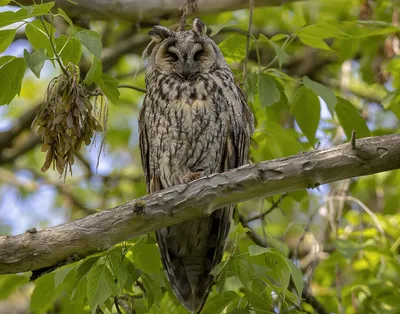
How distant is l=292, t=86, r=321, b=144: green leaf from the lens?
9.80 feet

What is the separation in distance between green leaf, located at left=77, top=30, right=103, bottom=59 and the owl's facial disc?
1001 millimetres

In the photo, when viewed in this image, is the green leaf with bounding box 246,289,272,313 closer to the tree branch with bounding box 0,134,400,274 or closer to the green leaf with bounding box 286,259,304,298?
the green leaf with bounding box 286,259,304,298

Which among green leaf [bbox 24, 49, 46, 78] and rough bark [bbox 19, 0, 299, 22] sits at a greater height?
green leaf [bbox 24, 49, 46, 78]

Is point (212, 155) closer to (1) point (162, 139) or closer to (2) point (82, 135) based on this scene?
(1) point (162, 139)

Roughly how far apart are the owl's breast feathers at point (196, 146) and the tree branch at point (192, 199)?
695 millimetres

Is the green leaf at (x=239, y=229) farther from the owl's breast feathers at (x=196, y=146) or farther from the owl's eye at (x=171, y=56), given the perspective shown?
the owl's eye at (x=171, y=56)

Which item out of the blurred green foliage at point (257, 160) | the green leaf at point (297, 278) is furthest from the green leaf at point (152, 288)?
the green leaf at point (297, 278)

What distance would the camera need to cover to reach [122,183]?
5641 millimetres

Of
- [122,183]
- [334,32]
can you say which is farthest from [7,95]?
[122,183]

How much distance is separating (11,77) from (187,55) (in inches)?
40.8

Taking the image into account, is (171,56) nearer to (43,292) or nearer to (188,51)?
(188,51)

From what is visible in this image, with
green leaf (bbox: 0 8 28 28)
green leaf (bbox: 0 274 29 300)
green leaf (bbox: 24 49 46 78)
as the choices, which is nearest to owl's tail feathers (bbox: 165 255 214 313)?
green leaf (bbox: 0 274 29 300)

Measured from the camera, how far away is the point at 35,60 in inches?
81.2

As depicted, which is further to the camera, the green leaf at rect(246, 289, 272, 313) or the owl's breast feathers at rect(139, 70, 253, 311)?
the owl's breast feathers at rect(139, 70, 253, 311)
